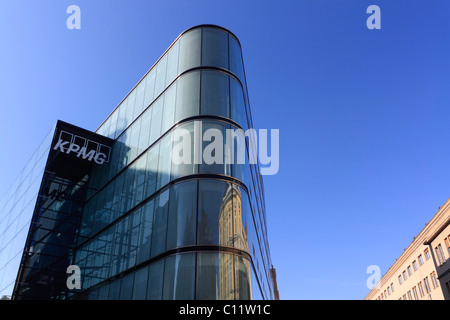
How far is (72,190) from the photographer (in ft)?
80.3

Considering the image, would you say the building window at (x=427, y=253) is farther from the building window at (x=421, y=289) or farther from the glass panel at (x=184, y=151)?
the glass panel at (x=184, y=151)

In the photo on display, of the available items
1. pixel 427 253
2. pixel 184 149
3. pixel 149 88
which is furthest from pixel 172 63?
pixel 427 253

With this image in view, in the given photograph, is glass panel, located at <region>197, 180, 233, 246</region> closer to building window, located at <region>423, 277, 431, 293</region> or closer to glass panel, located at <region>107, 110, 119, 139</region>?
→ glass panel, located at <region>107, 110, 119, 139</region>

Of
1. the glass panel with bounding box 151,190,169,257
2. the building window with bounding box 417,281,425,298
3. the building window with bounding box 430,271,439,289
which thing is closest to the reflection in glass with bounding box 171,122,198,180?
the glass panel with bounding box 151,190,169,257

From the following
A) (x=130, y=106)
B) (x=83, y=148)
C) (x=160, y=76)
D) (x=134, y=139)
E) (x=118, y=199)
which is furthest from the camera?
(x=130, y=106)

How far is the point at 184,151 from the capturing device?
53.8 ft

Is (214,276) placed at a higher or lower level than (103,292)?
lower

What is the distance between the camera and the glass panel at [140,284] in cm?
1444

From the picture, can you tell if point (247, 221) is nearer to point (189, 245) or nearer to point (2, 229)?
point (189, 245)

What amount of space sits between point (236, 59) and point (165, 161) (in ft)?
24.8

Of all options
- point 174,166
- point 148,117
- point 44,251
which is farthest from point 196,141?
point 44,251

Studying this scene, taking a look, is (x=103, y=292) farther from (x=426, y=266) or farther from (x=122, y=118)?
(x=426, y=266)
